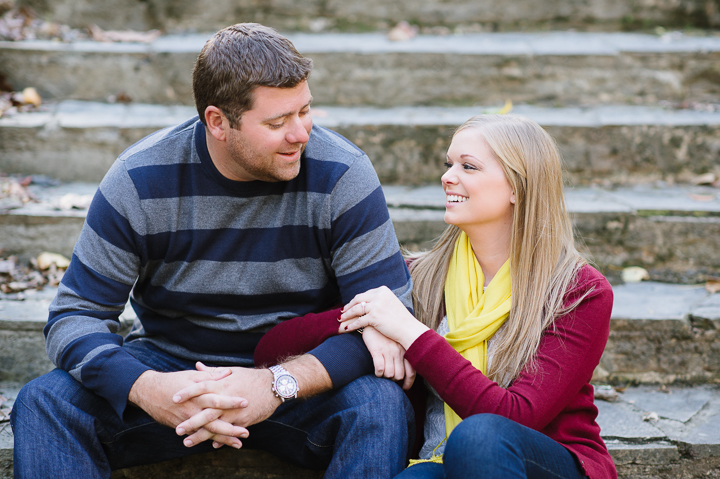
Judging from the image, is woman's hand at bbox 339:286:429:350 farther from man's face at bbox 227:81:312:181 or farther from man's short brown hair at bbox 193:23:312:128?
man's short brown hair at bbox 193:23:312:128

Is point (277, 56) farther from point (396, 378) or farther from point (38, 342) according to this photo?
point (38, 342)

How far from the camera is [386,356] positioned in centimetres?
196

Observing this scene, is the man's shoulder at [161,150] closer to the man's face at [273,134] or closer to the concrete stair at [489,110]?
the man's face at [273,134]

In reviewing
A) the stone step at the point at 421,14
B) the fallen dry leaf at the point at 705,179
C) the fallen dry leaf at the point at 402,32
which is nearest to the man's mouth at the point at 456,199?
the fallen dry leaf at the point at 705,179

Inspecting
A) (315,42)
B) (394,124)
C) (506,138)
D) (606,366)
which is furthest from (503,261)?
(315,42)

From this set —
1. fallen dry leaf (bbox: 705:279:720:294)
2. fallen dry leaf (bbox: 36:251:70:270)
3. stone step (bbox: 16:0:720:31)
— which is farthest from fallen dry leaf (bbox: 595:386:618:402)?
stone step (bbox: 16:0:720:31)

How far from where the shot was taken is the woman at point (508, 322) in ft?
5.91

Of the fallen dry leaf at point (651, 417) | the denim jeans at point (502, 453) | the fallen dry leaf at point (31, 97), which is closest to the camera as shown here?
the denim jeans at point (502, 453)

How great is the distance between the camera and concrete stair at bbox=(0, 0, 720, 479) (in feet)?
8.58

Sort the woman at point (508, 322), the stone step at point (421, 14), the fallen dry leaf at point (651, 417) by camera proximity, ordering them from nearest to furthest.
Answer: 1. the woman at point (508, 322)
2. the fallen dry leaf at point (651, 417)
3. the stone step at point (421, 14)

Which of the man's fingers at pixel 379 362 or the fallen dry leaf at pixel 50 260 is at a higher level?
the man's fingers at pixel 379 362

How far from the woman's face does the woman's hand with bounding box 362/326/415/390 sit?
44 cm

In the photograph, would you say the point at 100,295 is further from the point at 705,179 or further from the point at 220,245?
the point at 705,179

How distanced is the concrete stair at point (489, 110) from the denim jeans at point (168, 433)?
0.71 feet
